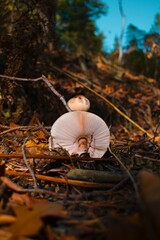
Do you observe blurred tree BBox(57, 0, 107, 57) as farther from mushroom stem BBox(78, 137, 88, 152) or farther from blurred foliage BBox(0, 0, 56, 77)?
mushroom stem BBox(78, 137, 88, 152)

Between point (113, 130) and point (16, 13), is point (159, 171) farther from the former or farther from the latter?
point (16, 13)

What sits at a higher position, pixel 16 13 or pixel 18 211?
pixel 16 13

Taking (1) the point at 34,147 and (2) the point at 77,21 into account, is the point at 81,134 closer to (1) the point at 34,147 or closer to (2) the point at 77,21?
(1) the point at 34,147

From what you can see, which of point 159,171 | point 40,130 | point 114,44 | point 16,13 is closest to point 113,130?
point 40,130

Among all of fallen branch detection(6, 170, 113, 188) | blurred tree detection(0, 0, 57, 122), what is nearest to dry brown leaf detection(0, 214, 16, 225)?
fallen branch detection(6, 170, 113, 188)

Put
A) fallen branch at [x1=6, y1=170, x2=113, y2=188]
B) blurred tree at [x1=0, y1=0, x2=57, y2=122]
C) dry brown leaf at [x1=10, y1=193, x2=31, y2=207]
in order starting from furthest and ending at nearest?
1. blurred tree at [x1=0, y1=0, x2=57, y2=122]
2. fallen branch at [x1=6, y1=170, x2=113, y2=188]
3. dry brown leaf at [x1=10, y1=193, x2=31, y2=207]

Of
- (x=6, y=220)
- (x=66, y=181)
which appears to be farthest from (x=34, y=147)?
(x=6, y=220)

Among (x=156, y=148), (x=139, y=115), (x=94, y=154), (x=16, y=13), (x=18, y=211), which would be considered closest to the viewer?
(x=18, y=211)
